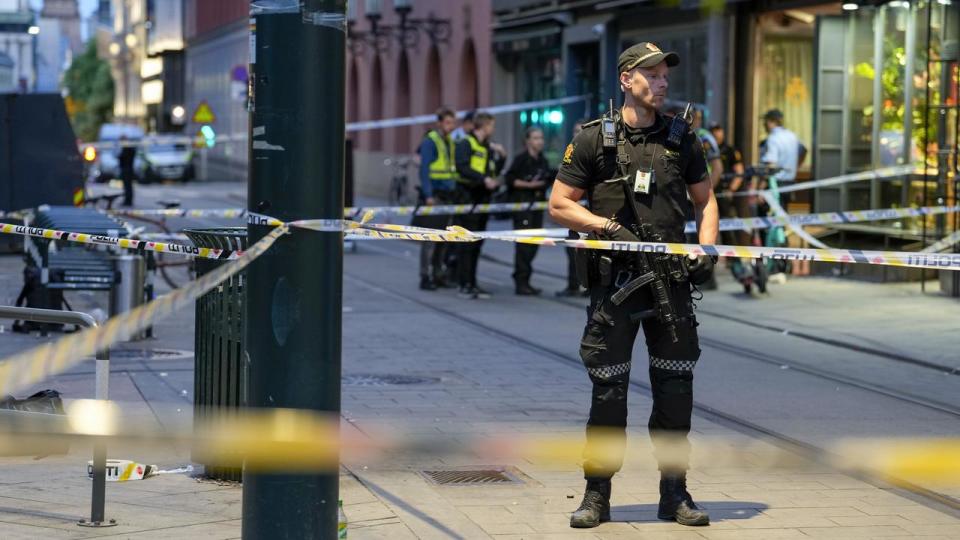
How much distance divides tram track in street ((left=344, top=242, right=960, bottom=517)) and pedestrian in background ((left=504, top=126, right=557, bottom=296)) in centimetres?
75

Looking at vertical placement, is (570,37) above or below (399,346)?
above

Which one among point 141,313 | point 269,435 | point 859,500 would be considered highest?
point 141,313

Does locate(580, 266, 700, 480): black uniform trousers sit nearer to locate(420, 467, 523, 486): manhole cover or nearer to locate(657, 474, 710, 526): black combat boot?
locate(657, 474, 710, 526): black combat boot

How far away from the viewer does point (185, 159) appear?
50.9 meters

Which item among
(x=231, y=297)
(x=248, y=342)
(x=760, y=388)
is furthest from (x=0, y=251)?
(x=248, y=342)

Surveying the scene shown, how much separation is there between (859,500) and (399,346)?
18.2 ft

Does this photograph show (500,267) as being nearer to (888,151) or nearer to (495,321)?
(888,151)

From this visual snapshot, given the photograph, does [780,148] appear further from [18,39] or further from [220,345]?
[18,39]

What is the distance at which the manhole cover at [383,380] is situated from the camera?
1014cm

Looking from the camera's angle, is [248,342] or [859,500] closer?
[248,342]

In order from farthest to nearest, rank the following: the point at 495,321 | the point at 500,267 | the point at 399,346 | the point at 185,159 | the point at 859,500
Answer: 1. the point at 185,159
2. the point at 500,267
3. the point at 495,321
4. the point at 399,346
5. the point at 859,500

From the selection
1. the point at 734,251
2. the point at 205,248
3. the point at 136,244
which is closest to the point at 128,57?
the point at 136,244

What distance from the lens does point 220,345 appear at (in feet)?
23.3

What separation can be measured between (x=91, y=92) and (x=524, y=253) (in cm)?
9893
